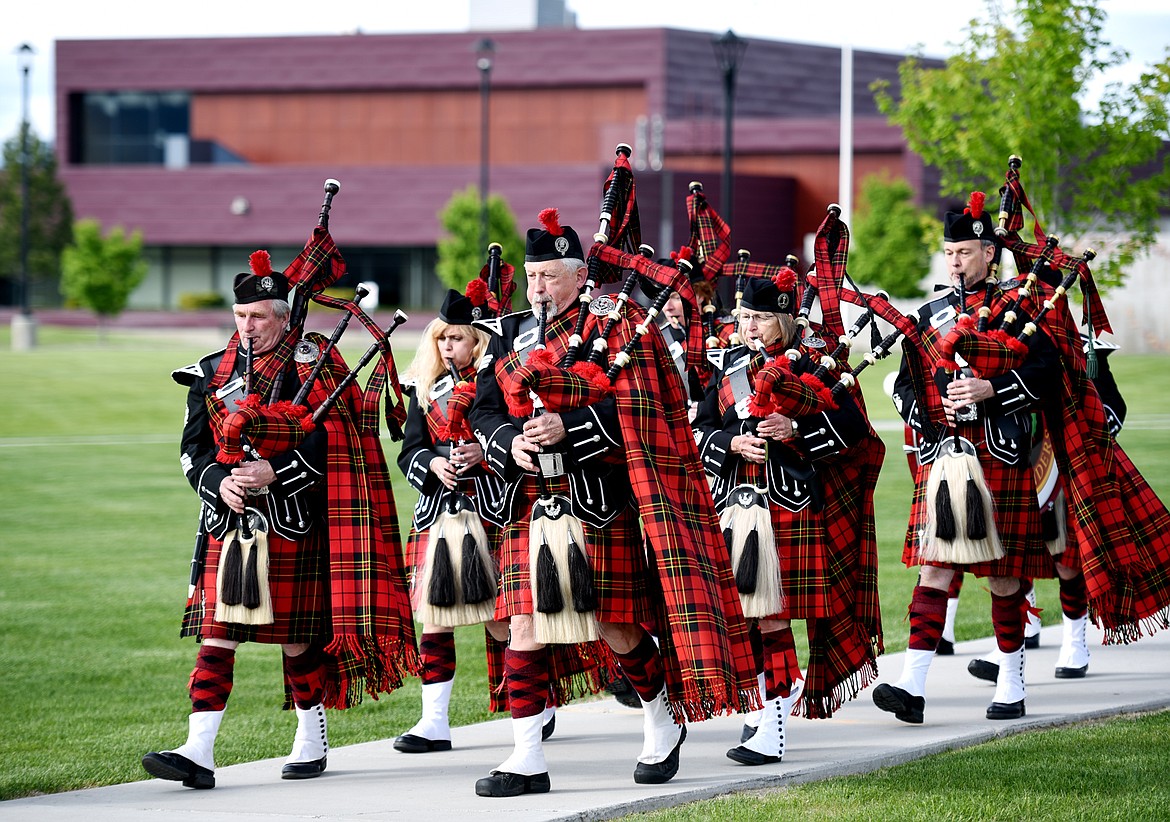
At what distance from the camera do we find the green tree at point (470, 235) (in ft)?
163

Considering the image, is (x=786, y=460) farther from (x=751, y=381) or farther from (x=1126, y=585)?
(x=1126, y=585)

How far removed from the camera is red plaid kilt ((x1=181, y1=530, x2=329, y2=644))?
20.1ft

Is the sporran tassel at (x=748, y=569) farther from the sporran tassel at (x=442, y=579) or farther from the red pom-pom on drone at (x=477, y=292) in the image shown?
the red pom-pom on drone at (x=477, y=292)

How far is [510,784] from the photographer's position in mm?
5852

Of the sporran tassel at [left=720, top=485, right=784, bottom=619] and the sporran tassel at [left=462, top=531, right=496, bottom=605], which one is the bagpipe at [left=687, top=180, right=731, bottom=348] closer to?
the sporran tassel at [left=720, top=485, right=784, bottom=619]

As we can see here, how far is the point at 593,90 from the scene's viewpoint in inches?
2266

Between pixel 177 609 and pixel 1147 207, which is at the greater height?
pixel 1147 207

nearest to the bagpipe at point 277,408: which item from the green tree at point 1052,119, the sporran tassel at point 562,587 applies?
the sporran tassel at point 562,587

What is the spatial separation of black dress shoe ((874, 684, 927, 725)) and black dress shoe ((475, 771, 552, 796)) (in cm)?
172

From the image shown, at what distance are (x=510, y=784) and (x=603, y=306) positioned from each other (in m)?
1.74

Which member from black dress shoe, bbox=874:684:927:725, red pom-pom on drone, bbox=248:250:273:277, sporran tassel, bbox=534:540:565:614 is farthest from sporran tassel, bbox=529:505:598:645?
black dress shoe, bbox=874:684:927:725

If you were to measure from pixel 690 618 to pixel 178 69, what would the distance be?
59.0 m

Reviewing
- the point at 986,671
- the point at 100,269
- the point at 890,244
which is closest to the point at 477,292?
the point at 986,671

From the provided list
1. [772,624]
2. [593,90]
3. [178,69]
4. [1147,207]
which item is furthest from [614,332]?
[178,69]
